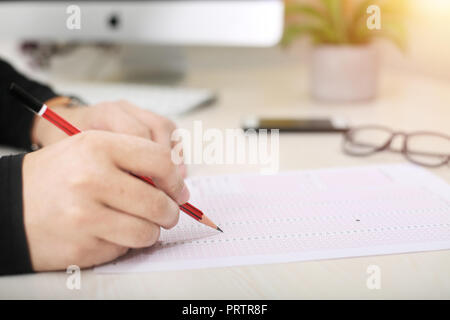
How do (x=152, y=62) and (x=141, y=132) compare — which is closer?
(x=141, y=132)

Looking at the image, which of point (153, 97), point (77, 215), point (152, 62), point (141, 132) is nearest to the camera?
point (77, 215)

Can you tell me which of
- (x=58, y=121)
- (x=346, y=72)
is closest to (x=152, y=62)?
(x=346, y=72)

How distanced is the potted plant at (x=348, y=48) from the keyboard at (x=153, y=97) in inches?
9.0

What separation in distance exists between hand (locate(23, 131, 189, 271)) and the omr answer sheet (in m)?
0.03

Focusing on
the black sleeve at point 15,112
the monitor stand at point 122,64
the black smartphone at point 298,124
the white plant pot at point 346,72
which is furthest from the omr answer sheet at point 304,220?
the monitor stand at point 122,64

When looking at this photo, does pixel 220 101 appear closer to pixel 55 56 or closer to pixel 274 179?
pixel 274 179

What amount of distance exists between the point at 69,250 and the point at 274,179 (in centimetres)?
25

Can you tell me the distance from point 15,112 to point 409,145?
0.57 meters

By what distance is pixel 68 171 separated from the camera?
0.34 metres

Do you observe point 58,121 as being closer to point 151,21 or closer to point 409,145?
point 409,145

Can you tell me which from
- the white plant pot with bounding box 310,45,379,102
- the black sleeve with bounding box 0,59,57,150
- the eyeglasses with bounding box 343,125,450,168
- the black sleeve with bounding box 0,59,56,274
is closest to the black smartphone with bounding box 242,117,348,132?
the eyeglasses with bounding box 343,125,450,168

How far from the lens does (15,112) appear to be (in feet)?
2.30

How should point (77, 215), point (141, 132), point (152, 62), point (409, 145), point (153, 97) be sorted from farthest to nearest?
point (152, 62) < point (153, 97) < point (409, 145) < point (141, 132) < point (77, 215)

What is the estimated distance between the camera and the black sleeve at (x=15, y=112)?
26.4 inches
